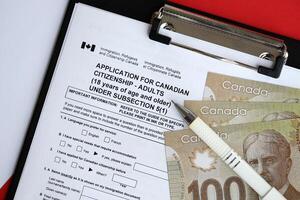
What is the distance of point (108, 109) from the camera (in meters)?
0.45

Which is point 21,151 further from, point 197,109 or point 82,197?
point 197,109

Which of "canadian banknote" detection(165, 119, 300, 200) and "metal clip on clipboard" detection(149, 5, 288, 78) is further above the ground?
"metal clip on clipboard" detection(149, 5, 288, 78)

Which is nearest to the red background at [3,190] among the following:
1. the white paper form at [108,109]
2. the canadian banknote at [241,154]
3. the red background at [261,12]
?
the white paper form at [108,109]

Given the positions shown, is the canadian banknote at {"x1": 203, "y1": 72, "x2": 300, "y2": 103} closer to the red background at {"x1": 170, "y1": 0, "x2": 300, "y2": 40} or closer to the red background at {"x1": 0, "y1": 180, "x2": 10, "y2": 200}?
the red background at {"x1": 170, "y1": 0, "x2": 300, "y2": 40}

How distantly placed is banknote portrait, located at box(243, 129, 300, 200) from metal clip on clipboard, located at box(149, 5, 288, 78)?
0.08 meters

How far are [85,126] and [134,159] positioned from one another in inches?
2.8

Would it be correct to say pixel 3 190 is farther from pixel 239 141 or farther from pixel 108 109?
pixel 239 141

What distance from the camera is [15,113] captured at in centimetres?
42

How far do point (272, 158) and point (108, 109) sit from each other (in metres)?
0.20

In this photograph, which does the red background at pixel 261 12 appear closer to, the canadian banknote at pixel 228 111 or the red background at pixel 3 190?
the canadian banknote at pixel 228 111

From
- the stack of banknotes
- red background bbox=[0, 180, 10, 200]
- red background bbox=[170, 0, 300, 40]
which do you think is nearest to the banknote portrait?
the stack of banknotes

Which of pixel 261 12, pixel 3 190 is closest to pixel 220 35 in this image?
pixel 261 12

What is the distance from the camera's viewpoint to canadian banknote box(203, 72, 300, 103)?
0.44 meters

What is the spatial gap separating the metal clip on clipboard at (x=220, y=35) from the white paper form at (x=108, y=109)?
1 centimetres
